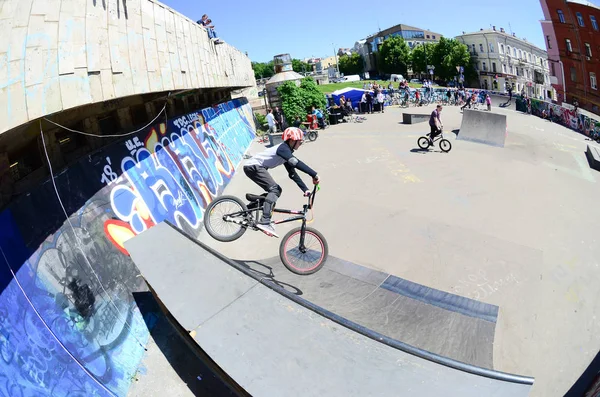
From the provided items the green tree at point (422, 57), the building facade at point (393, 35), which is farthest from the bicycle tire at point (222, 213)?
the building facade at point (393, 35)

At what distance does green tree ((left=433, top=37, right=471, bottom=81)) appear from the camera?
85.6 meters

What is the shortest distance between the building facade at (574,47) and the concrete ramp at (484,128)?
36.6ft

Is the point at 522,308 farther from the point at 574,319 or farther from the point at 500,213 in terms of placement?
the point at 500,213

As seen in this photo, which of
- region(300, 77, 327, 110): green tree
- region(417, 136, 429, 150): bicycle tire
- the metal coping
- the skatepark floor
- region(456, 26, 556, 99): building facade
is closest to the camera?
the metal coping

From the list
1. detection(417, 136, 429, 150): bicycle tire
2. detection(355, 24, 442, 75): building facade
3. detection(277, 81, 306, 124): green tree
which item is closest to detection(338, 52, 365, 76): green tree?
detection(355, 24, 442, 75): building facade

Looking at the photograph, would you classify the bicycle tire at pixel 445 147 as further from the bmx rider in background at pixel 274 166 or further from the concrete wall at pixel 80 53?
the bmx rider in background at pixel 274 166

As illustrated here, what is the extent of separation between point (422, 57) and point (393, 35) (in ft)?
117

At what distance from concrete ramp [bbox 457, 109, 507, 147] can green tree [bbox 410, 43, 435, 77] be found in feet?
255

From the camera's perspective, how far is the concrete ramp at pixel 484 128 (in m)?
18.2

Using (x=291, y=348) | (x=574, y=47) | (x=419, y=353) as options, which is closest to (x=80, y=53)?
(x=291, y=348)

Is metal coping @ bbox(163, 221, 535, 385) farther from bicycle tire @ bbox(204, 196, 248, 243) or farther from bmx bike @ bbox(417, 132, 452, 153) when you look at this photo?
bmx bike @ bbox(417, 132, 452, 153)

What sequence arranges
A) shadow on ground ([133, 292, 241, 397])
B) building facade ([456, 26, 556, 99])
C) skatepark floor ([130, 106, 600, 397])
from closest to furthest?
shadow on ground ([133, 292, 241, 397]) → skatepark floor ([130, 106, 600, 397]) → building facade ([456, 26, 556, 99])

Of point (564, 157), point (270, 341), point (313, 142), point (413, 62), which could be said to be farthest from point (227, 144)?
point (413, 62)

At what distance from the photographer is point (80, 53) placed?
18.0 ft
